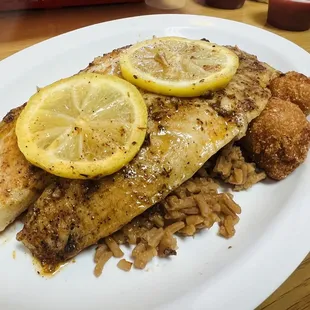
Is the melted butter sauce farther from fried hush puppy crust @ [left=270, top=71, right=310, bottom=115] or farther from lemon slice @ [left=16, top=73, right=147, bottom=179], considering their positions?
fried hush puppy crust @ [left=270, top=71, right=310, bottom=115]

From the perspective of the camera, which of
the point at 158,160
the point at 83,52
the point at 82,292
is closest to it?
the point at 82,292

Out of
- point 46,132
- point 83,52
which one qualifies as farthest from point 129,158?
point 83,52

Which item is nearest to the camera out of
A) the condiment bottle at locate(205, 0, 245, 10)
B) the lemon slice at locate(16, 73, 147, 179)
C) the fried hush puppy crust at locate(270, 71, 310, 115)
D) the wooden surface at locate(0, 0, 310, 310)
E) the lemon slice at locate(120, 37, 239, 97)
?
the lemon slice at locate(16, 73, 147, 179)

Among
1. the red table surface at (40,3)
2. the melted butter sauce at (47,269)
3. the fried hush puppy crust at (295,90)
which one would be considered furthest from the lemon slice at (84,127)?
the red table surface at (40,3)

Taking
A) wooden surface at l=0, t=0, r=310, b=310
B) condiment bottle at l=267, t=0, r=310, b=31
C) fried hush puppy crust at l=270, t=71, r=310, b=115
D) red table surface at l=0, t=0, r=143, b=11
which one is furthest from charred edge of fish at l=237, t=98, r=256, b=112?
red table surface at l=0, t=0, r=143, b=11

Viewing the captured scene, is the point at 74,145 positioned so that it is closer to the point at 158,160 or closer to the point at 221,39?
the point at 158,160

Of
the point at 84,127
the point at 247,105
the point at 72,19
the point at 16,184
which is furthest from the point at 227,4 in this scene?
the point at 16,184

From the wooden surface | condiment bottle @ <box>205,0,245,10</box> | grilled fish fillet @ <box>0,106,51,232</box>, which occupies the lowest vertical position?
the wooden surface

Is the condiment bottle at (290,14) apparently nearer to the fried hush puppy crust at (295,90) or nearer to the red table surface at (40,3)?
the red table surface at (40,3)
